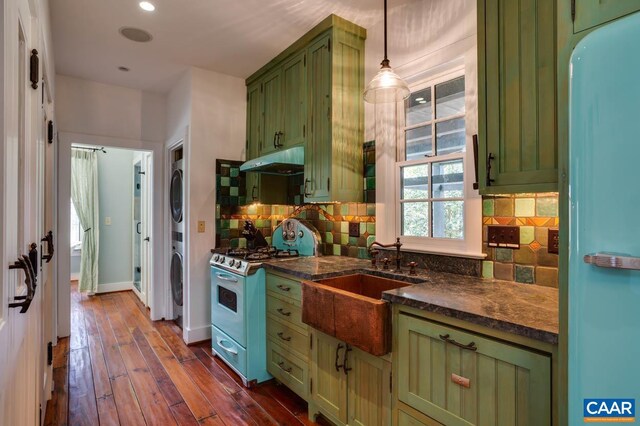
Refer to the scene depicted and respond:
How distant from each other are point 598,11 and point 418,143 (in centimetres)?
144

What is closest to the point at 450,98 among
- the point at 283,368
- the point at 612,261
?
the point at 612,261

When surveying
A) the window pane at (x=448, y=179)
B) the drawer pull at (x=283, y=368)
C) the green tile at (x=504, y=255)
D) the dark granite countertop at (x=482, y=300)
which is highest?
the window pane at (x=448, y=179)

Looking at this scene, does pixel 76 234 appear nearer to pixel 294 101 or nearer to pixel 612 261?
pixel 294 101

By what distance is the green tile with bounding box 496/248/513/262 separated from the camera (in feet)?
5.89

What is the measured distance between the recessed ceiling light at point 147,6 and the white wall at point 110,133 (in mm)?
1812

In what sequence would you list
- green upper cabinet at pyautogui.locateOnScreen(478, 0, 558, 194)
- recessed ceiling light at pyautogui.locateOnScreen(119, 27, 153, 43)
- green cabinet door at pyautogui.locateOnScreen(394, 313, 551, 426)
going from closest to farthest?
green cabinet door at pyautogui.locateOnScreen(394, 313, 551, 426)
green upper cabinet at pyautogui.locateOnScreen(478, 0, 558, 194)
recessed ceiling light at pyautogui.locateOnScreen(119, 27, 153, 43)

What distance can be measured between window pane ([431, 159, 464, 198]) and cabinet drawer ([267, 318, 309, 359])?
1320 mm

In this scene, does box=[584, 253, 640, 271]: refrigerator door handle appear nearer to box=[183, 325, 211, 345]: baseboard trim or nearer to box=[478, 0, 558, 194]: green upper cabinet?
box=[478, 0, 558, 194]: green upper cabinet

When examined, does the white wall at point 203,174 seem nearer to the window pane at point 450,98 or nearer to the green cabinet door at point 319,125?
the green cabinet door at point 319,125

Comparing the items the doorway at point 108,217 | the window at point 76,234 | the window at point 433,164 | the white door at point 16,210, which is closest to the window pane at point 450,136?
the window at point 433,164

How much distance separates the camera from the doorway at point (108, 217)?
5141 mm

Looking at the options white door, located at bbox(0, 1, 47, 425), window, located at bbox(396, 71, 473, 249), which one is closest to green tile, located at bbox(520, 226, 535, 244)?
window, located at bbox(396, 71, 473, 249)

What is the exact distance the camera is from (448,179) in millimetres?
2176

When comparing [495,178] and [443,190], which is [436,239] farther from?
[495,178]
